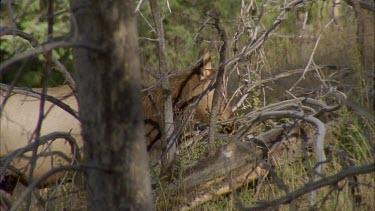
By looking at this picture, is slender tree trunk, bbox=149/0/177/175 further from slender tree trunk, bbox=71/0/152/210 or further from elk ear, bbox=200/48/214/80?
slender tree trunk, bbox=71/0/152/210

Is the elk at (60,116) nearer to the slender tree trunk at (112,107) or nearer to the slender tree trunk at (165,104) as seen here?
the slender tree trunk at (165,104)

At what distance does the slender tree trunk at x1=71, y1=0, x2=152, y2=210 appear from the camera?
2.71 m

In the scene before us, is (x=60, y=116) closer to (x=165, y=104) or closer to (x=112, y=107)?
(x=165, y=104)

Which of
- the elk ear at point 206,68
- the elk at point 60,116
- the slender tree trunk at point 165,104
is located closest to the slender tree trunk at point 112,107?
the slender tree trunk at point 165,104

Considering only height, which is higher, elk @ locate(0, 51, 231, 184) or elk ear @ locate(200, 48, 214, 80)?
elk ear @ locate(200, 48, 214, 80)

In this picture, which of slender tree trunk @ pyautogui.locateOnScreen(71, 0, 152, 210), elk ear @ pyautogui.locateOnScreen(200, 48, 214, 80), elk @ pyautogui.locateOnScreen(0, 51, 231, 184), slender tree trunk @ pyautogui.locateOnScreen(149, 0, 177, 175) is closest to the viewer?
slender tree trunk @ pyautogui.locateOnScreen(71, 0, 152, 210)

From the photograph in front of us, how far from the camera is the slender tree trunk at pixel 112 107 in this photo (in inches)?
107

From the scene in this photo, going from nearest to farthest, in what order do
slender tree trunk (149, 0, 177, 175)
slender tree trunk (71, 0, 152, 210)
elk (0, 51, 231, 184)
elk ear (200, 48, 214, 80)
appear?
slender tree trunk (71, 0, 152, 210), slender tree trunk (149, 0, 177, 175), elk (0, 51, 231, 184), elk ear (200, 48, 214, 80)

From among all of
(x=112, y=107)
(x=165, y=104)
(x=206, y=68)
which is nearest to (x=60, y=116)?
(x=206, y=68)

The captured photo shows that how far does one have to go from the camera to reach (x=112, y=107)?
8.87ft

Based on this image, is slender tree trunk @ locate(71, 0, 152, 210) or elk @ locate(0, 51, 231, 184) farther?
elk @ locate(0, 51, 231, 184)

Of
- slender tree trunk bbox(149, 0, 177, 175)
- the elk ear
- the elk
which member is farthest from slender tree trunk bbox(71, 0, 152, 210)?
the elk ear

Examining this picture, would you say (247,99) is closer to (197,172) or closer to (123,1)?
(197,172)

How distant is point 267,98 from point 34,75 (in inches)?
224
